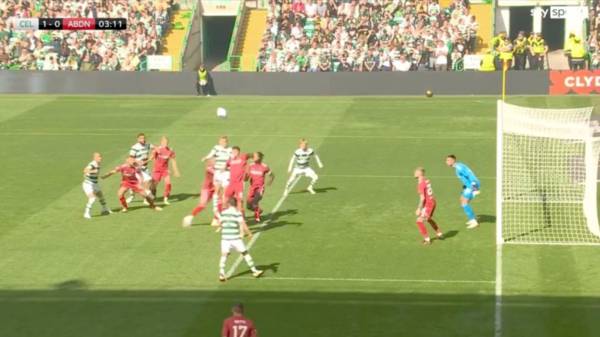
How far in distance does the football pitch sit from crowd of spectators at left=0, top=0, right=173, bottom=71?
518 inches

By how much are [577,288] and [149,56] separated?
36002 millimetres

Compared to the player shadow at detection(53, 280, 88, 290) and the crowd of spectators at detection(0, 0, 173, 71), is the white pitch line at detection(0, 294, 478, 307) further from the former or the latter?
the crowd of spectators at detection(0, 0, 173, 71)

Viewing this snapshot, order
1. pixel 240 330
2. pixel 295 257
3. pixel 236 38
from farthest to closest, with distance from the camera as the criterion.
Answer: pixel 236 38 → pixel 295 257 → pixel 240 330

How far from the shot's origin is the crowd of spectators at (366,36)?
55.8 metres

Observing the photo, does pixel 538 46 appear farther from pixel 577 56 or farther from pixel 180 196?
pixel 180 196

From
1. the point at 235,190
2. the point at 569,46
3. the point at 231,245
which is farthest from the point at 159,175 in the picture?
the point at 569,46

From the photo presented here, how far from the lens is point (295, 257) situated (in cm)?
2781

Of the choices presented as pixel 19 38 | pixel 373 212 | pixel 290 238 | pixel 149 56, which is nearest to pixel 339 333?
pixel 290 238

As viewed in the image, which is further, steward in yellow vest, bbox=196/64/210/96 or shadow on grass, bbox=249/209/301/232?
steward in yellow vest, bbox=196/64/210/96

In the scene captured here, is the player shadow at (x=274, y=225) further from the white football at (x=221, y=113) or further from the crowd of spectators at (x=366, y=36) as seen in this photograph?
the crowd of spectators at (x=366, y=36)

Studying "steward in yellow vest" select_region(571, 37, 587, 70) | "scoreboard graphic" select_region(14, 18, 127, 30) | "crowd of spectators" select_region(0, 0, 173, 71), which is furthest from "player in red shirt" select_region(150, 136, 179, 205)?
"scoreboard graphic" select_region(14, 18, 127, 30)

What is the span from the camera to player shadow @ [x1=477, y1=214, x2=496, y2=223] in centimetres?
3131

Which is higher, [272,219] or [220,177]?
[220,177]

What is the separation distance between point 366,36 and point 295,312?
35242 millimetres
